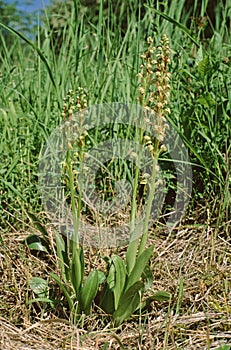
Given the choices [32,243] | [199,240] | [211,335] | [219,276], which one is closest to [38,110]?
[32,243]

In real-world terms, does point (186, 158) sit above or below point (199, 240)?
above

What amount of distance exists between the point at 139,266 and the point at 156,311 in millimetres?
214

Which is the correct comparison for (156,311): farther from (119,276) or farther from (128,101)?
(128,101)

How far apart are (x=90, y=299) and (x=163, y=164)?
0.78 m

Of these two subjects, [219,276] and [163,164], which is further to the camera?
[163,164]

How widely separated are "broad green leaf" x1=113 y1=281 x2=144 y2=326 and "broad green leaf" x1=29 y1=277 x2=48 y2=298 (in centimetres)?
22

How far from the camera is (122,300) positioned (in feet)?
3.93

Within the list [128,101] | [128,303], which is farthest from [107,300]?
[128,101]

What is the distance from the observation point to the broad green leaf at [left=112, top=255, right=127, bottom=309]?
116cm

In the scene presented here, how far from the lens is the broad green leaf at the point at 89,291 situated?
3.86ft

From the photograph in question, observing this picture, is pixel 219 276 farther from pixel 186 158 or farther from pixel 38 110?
pixel 38 110

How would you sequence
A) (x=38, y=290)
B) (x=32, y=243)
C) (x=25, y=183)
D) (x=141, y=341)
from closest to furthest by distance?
(x=141, y=341) < (x=38, y=290) < (x=32, y=243) < (x=25, y=183)

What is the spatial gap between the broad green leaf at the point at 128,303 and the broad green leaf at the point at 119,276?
0.02 metres

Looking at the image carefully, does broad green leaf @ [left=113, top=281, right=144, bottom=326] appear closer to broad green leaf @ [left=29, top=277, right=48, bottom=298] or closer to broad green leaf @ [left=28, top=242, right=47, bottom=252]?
broad green leaf @ [left=29, top=277, right=48, bottom=298]
